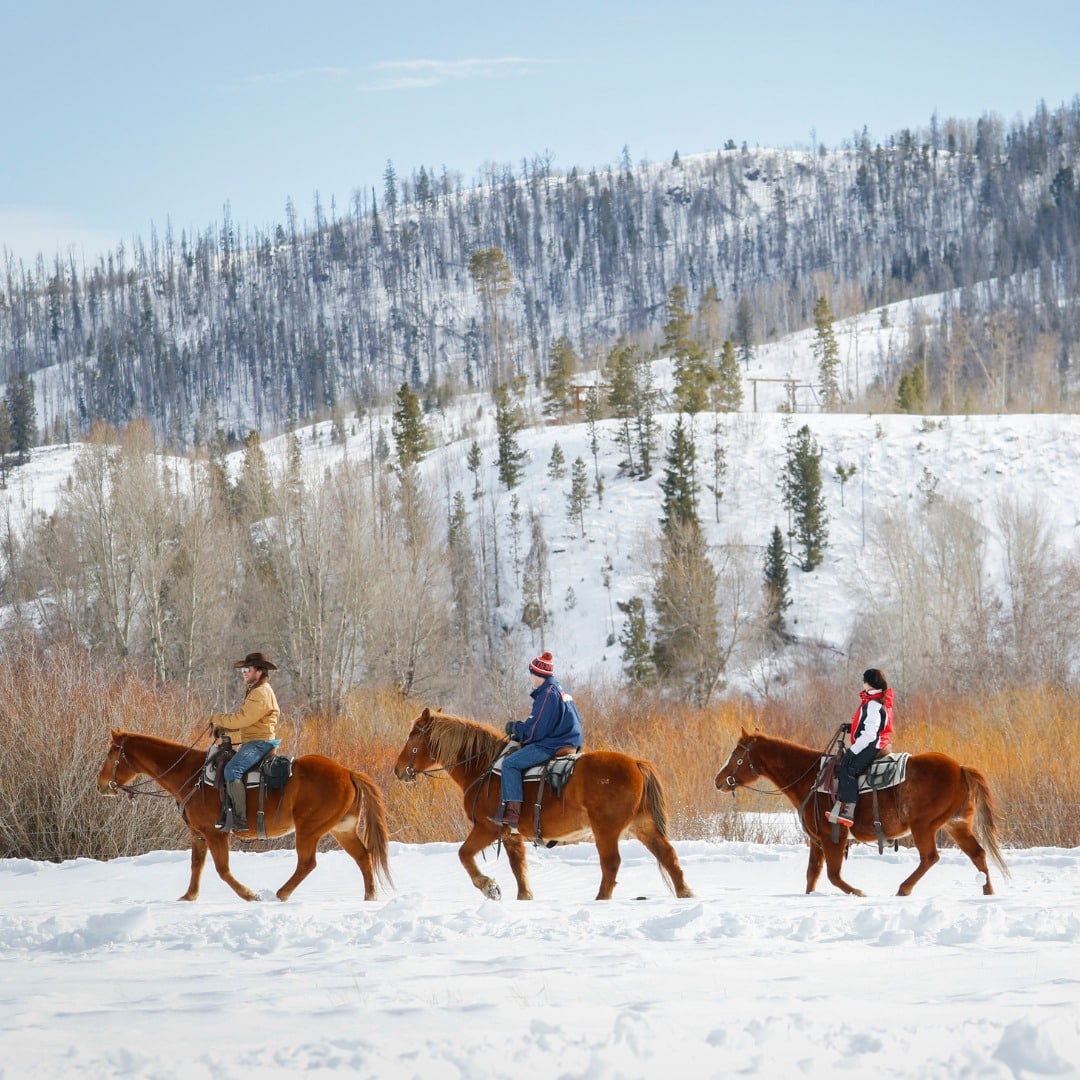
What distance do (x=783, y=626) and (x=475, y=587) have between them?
1397cm

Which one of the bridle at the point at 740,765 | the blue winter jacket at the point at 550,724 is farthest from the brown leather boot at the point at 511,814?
the bridle at the point at 740,765

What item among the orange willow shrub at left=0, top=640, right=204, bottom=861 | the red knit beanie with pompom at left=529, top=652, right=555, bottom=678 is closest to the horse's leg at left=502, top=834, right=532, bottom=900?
the red knit beanie with pompom at left=529, top=652, right=555, bottom=678

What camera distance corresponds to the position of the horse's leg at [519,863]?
391 inches

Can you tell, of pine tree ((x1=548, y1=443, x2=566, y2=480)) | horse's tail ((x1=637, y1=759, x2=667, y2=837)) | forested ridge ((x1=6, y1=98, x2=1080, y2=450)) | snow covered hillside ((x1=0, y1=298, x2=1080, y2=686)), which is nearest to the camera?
horse's tail ((x1=637, y1=759, x2=667, y2=837))

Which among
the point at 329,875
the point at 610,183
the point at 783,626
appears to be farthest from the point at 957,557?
the point at 610,183

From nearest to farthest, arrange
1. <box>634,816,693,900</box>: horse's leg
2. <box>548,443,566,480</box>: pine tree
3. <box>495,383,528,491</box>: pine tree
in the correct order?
<box>634,816,693,900</box>: horse's leg, <box>548,443,566,480</box>: pine tree, <box>495,383,528,491</box>: pine tree

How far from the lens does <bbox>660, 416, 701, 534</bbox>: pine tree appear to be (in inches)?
2015

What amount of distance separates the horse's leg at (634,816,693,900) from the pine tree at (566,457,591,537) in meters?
46.0

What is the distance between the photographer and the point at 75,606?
4344 centimetres

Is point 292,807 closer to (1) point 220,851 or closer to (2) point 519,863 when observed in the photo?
(1) point 220,851

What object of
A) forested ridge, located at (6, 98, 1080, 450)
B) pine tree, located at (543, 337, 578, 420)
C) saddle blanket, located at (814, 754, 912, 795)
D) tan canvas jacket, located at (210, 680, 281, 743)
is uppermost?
forested ridge, located at (6, 98, 1080, 450)

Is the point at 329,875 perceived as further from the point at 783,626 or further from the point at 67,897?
the point at 783,626

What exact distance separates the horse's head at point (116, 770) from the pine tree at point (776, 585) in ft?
125

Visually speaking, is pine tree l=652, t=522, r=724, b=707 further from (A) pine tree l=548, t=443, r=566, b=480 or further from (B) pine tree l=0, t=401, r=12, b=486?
(B) pine tree l=0, t=401, r=12, b=486
